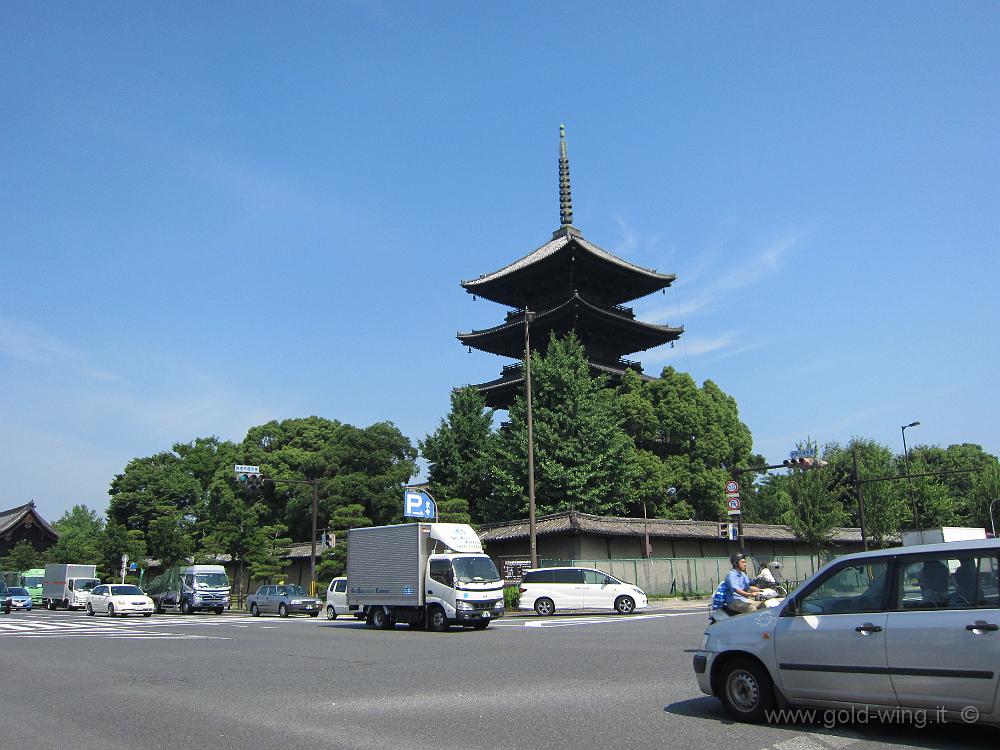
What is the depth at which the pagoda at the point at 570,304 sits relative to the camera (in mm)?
50938

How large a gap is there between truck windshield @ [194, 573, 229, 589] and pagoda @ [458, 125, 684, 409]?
1975 cm

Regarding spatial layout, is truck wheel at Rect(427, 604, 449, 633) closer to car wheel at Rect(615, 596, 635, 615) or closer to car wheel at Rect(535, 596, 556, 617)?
car wheel at Rect(535, 596, 556, 617)

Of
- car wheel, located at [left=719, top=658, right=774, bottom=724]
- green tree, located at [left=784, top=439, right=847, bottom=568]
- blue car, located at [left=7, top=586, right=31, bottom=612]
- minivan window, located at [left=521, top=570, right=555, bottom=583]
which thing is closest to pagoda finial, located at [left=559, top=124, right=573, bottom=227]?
green tree, located at [left=784, top=439, right=847, bottom=568]

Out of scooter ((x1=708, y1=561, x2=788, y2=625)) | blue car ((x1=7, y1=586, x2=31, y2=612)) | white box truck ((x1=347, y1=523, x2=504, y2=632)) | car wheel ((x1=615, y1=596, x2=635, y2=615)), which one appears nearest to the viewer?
scooter ((x1=708, y1=561, x2=788, y2=625))

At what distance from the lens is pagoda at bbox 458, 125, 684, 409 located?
50938 mm

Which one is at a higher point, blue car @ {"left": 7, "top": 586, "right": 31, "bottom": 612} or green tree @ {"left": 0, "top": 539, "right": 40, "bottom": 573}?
green tree @ {"left": 0, "top": 539, "right": 40, "bottom": 573}

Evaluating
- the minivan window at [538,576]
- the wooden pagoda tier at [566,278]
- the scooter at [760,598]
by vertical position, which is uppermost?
the wooden pagoda tier at [566,278]

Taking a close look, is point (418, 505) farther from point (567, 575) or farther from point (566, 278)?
point (566, 278)

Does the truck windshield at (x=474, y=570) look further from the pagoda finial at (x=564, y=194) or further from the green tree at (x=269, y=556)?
the pagoda finial at (x=564, y=194)

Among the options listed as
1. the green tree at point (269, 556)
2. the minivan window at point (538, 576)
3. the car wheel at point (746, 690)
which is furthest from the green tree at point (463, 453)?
the car wheel at point (746, 690)

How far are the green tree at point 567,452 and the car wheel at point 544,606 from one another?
32.8 feet

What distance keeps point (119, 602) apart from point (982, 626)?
123 feet

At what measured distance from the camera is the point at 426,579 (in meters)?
22.2

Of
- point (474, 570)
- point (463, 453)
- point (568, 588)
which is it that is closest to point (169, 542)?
point (463, 453)
